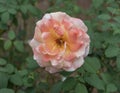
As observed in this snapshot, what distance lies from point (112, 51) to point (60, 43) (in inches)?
12.0

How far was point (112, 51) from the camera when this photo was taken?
164cm

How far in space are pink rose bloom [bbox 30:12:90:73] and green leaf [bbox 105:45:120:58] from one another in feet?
0.83

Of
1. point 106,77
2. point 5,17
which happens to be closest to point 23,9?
point 5,17

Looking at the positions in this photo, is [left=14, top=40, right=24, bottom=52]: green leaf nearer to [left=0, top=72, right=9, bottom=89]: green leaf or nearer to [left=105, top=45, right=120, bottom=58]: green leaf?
[left=0, top=72, right=9, bottom=89]: green leaf

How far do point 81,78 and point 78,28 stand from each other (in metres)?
0.25

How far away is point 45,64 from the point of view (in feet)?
4.55

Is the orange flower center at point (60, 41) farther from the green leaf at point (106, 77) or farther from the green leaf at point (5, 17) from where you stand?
the green leaf at point (5, 17)

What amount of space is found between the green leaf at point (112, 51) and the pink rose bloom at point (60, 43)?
0.83 ft

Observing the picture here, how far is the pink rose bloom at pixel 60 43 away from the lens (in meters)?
1.38

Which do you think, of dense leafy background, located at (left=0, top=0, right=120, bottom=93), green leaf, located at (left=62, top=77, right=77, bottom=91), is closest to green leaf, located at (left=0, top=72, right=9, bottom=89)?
dense leafy background, located at (left=0, top=0, right=120, bottom=93)

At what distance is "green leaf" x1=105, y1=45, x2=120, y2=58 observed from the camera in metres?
1.63

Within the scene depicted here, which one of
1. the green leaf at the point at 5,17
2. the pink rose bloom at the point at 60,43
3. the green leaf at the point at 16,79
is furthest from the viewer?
the green leaf at the point at 5,17

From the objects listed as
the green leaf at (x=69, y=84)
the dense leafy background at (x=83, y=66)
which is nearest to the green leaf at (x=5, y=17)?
the dense leafy background at (x=83, y=66)

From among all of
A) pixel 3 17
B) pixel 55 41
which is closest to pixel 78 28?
pixel 55 41
